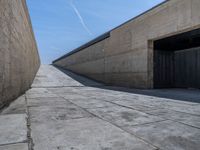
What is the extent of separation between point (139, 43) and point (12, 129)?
10400mm

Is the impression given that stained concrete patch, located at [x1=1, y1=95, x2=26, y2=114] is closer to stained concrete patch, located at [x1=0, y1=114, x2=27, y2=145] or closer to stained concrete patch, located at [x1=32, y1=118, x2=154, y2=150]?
stained concrete patch, located at [x1=0, y1=114, x2=27, y2=145]

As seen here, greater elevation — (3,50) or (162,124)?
(3,50)

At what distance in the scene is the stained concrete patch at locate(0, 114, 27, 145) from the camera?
231 cm

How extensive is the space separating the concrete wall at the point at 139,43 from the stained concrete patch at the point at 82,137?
25.1 ft

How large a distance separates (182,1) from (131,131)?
8539mm

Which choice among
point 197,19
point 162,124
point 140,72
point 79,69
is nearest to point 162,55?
point 140,72

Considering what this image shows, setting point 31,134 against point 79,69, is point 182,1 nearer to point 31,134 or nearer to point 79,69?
point 31,134

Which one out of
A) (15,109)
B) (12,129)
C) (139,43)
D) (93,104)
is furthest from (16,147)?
(139,43)

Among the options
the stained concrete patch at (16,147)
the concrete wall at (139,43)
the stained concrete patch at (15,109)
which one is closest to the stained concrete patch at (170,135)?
the stained concrete patch at (16,147)

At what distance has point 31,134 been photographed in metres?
2.51

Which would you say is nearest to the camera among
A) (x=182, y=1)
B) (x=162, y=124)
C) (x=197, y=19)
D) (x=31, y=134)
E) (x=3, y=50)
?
(x=31, y=134)

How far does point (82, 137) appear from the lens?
2441 millimetres

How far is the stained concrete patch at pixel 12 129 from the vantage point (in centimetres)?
231

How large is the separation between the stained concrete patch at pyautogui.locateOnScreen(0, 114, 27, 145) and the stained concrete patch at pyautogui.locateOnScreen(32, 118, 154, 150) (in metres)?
0.16
